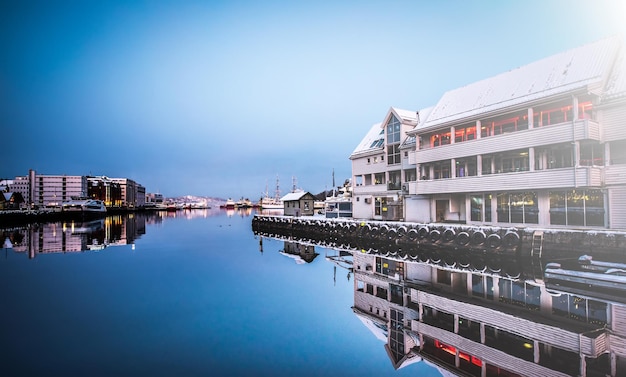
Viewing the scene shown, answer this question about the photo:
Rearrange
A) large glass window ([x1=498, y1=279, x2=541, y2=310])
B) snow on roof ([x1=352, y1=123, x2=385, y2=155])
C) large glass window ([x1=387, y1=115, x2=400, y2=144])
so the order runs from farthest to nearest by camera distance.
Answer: snow on roof ([x1=352, y1=123, x2=385, y2=155]), large glass window ([x1=387, y1=115, x2=400, y2=144]), large glass window ([x1=498, y1=279, x2=541, y2=310])

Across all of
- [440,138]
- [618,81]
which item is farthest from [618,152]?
[440,138]

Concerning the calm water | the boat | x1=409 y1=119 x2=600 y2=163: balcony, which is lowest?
the calm water

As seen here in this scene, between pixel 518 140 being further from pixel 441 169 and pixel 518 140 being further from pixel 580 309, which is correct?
pixel 580 309

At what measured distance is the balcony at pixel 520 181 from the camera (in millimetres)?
23453

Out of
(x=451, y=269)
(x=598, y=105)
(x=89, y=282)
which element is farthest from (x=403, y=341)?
(x=598, y=105)

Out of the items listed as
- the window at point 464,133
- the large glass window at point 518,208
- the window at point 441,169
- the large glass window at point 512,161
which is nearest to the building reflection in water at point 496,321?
the large glass window at point 518,208

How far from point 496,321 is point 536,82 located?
23747 mm

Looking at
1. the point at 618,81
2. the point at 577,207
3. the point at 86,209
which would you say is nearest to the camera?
the point at 618,81

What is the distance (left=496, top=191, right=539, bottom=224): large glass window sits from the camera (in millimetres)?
27531

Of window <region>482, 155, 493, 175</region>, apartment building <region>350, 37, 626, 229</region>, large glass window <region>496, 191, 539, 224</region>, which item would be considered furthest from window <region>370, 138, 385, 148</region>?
large glass window <region>496, 191, 539, 224</region>

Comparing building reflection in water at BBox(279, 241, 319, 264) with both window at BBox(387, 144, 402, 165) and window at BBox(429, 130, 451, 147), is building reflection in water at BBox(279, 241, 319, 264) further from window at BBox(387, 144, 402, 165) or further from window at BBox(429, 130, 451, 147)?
window at BBox(429, 130, 451, 147)

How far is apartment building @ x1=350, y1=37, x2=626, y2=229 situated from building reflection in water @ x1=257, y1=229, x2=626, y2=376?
8.87 m

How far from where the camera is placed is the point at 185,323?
13125 mm

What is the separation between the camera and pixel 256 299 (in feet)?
54.4
